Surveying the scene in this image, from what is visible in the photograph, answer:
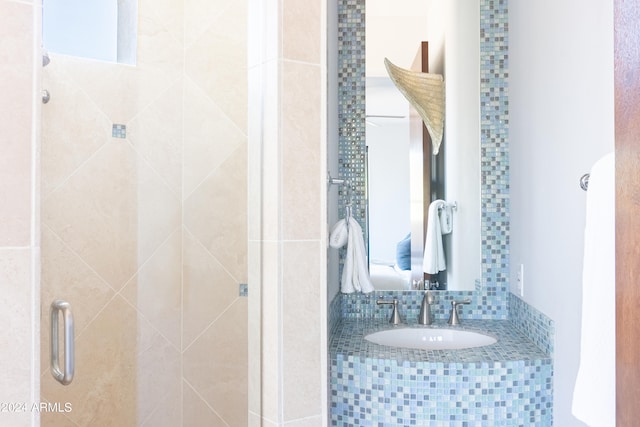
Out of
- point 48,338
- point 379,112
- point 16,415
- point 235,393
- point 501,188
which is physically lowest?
point 235,393

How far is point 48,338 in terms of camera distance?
3.57 ft

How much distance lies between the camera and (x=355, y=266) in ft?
7.14

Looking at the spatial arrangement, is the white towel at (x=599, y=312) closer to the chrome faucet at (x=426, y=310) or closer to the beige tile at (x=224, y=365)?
the beige tile at (x=224, y=365)

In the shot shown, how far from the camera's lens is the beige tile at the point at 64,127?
1102mm

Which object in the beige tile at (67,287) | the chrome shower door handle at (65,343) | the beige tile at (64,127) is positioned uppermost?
the beige tile at (64,127)

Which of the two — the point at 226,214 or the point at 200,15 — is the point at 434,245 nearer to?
the point at 226,214

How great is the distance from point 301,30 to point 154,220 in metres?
0.68

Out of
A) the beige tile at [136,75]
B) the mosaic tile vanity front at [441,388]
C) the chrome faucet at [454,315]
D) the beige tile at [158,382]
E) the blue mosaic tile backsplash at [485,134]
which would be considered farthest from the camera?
the blue mosaic tile backsplash at [485,134]

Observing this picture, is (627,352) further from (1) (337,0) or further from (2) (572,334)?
(1) (337,0)

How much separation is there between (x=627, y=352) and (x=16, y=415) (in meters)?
1.00

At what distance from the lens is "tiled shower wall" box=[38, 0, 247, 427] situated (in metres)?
1.17

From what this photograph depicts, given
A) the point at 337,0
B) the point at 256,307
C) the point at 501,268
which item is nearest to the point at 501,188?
the point at 501,268

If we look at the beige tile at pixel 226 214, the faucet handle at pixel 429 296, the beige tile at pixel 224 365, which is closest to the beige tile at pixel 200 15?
the beige tile at pixel 226 214

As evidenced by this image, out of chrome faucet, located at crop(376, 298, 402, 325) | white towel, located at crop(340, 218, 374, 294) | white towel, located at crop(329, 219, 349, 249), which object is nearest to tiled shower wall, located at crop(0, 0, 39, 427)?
white towel, located at crop(329, 219, 349, 249)
